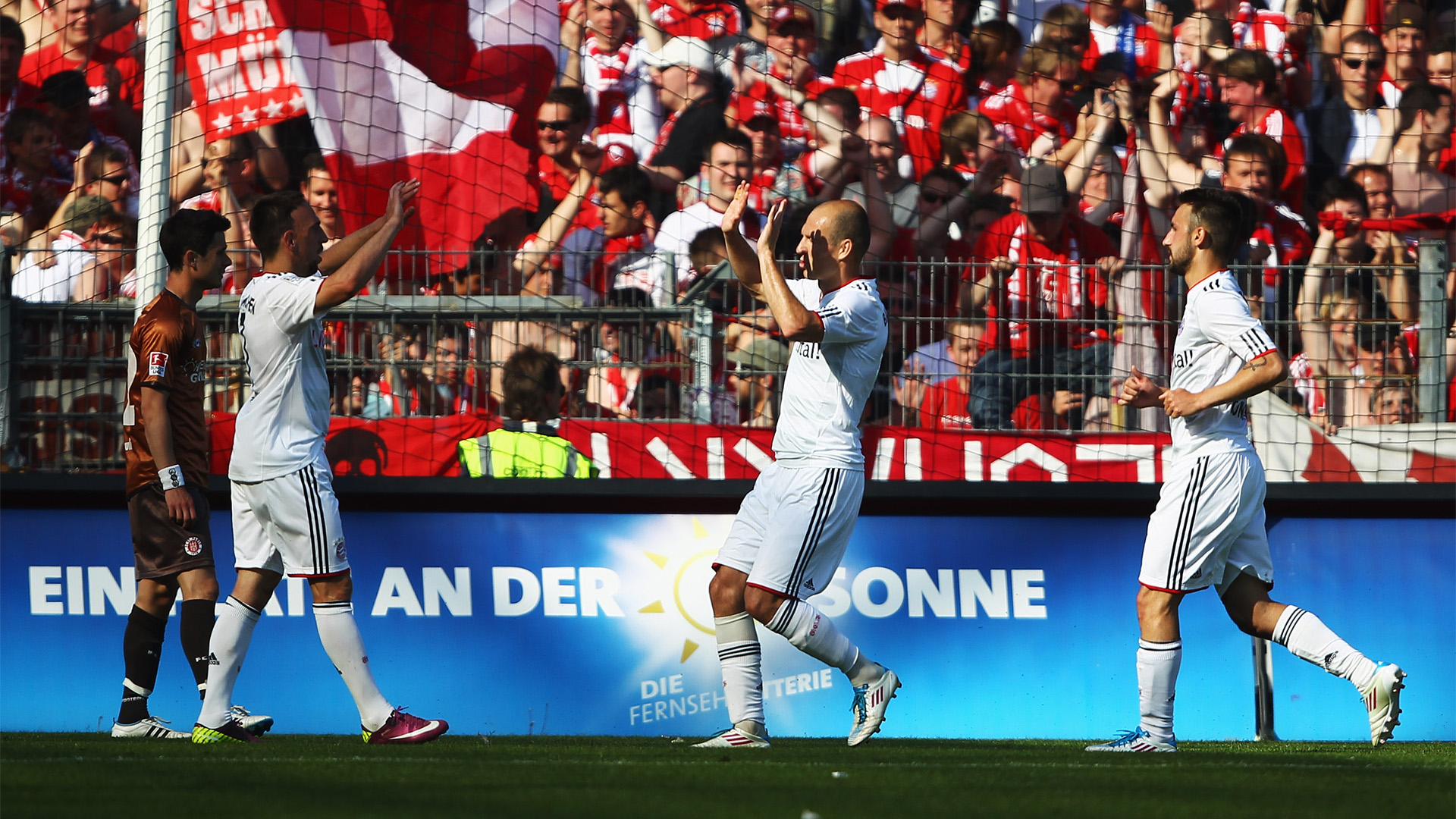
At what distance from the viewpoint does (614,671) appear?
625 centimetres

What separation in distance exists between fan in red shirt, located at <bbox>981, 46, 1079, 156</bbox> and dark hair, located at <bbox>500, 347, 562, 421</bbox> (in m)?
3.63

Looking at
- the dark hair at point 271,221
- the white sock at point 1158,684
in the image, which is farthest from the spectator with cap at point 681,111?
the white sock at point 1158,684

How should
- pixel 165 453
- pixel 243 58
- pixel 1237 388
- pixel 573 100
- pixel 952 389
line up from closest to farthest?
pixel 1237 388
pixel 165 453
pixel 952 389
pixel 573 100
pixel 243 58

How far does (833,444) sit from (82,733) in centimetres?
334

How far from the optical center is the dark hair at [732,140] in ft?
28.5

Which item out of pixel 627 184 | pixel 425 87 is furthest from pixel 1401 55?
pixel 425 87

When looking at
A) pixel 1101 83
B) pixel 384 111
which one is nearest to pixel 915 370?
pixel 1101 83

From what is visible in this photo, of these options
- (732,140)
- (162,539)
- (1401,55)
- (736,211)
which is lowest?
(162,539)

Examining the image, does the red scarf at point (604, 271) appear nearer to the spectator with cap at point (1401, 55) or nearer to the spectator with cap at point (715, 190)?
the spectator with cap at point (715, 190)

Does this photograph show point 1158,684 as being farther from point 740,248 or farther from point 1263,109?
point 1263,109

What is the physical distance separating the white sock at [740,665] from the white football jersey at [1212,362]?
5.14 ft

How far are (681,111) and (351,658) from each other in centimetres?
536

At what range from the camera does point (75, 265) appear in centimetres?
733

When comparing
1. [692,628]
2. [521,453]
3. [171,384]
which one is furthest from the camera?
[521,453]
